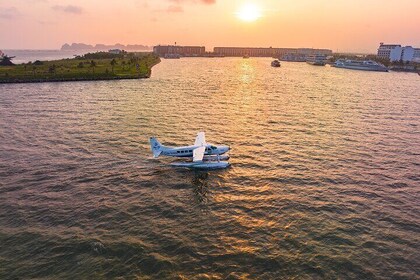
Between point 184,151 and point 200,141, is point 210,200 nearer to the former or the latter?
point 184,151

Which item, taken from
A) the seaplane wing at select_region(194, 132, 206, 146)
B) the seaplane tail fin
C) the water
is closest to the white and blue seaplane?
the seaplane tail fin

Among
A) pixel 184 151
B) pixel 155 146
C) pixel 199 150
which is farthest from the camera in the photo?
pixel 184 151

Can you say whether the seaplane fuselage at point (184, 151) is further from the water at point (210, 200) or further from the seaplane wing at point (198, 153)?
the water at point (210, 200)

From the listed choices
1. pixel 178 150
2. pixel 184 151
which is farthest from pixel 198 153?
pixel 178 150

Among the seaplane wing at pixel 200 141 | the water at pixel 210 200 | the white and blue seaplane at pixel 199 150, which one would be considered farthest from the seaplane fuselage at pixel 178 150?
the water at pixel 210 200

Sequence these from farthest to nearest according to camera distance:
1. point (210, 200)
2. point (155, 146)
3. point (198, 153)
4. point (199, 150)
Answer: point (155, 146)
point (199, 150)
point (198, 153)
point (210, 200)

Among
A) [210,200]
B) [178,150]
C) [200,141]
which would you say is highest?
[200,141]

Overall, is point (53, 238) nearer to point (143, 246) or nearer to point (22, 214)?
point (22, 214)
